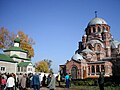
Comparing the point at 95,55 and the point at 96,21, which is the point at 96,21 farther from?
the point at 95,55

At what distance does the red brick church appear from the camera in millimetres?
38850

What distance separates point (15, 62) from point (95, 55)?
19695 mm

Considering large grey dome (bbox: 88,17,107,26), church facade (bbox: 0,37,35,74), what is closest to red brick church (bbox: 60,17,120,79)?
large grey dome (bbox: 88,17,107,26)

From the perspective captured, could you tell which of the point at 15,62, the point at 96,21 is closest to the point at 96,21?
the point at 96,21

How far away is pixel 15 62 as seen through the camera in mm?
34188

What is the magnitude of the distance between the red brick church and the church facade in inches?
376

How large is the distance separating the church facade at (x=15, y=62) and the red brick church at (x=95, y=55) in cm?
954

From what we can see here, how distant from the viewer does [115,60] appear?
4066 cm

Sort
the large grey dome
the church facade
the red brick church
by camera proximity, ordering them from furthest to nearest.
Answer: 1. the large grey dome
2. the red brick church
3. the church facade

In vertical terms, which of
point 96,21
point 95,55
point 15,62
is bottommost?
point 15,62

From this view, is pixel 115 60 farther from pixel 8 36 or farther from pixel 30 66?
pixel 8 36

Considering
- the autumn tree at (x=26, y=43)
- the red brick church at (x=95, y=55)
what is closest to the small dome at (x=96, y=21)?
the red brick church at (x=95, y=55)

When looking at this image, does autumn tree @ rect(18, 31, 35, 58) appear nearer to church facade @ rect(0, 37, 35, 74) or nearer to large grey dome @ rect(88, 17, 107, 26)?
church facade @ rect(0, 37, 35, 74)

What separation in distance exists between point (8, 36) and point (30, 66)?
10917 mm
